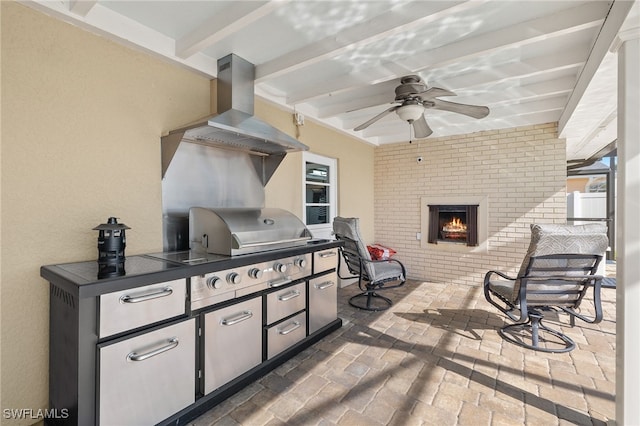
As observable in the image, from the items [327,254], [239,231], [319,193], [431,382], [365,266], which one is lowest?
[431,382]

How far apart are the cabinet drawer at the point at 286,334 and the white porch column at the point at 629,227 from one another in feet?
6.92

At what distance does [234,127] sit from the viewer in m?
2.30

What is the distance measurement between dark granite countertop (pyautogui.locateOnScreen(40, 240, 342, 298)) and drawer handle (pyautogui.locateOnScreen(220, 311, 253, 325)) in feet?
1.17

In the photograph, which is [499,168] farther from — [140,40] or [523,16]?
[140,40]

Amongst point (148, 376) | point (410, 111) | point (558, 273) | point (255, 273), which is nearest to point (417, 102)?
point (410, 111)

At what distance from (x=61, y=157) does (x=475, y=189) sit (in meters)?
5.26

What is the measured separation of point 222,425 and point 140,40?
274 cm

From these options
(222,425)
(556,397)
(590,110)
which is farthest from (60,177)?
(590,110)

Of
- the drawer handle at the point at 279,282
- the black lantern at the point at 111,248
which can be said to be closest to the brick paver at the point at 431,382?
the drawer handle at the point at 279,282

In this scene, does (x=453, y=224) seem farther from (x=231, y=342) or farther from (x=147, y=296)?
(x=147, y=296)

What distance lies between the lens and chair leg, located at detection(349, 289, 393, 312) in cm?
376

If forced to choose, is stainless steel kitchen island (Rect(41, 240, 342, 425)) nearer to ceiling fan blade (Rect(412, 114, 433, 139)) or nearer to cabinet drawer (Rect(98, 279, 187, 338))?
cabinet drawer (Rect(98, 279, 187, 338))

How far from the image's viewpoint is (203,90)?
9.15ft

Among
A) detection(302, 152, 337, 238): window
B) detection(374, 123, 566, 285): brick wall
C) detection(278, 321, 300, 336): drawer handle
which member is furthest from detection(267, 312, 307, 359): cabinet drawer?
detection(374, 123, 566, 285): brick wall
